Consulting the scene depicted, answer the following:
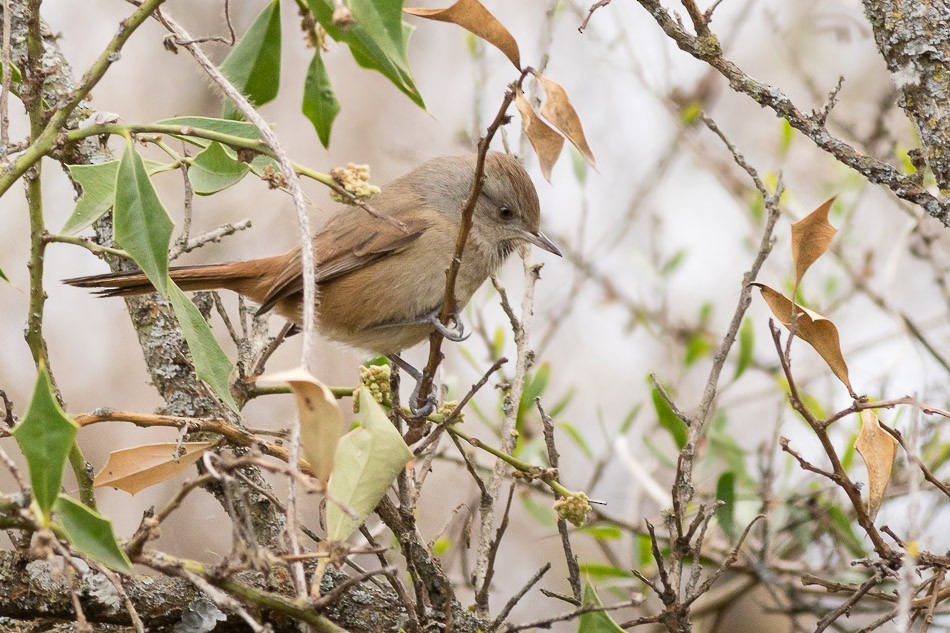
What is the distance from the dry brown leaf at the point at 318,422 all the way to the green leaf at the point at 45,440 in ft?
1.02

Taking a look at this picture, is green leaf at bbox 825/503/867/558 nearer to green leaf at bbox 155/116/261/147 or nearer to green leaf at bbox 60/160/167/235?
green leaf at bbox 155/116/261/147

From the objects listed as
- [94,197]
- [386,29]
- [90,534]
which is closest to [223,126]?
[94,197]

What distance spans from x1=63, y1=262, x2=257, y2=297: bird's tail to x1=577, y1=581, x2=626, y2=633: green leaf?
1.53 metres

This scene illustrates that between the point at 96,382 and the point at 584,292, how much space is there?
10.4 ft

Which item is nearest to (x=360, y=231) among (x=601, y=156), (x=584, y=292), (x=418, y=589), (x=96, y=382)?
(x=418, y=589)

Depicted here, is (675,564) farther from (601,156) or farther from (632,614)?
(601,156)

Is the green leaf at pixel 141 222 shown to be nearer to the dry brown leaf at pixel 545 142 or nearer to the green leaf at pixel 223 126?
the green leaf at pixel 223 126

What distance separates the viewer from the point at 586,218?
18.6 ft

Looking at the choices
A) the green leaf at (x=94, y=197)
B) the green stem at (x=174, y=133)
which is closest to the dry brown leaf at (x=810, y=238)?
the green stem at (x=174, y=133)

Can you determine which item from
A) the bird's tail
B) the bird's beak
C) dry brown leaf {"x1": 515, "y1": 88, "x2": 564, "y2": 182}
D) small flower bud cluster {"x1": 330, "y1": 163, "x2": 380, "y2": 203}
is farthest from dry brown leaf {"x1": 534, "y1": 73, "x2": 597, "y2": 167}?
the bird's beak

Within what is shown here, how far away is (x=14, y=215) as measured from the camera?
607cm

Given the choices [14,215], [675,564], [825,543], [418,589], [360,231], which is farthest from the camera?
[14,215]

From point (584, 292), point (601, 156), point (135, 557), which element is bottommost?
point (135, 557)

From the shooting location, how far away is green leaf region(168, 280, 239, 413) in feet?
6.40
